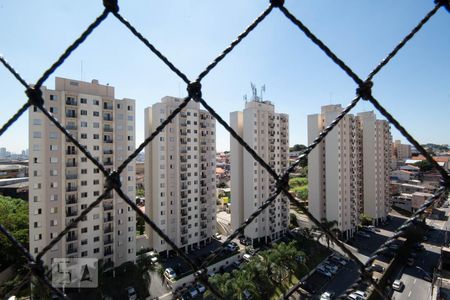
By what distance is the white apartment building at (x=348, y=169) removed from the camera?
41.2 feet

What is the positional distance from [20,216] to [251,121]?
1098 centimetres

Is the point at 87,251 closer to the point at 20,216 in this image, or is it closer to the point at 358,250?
the point at 20,216

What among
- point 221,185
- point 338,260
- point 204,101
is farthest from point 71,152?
point 221,185

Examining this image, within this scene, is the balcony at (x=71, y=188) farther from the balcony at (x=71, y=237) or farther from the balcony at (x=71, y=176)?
the balcony at (x=71, y=237)

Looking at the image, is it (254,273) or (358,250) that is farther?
(358,250)

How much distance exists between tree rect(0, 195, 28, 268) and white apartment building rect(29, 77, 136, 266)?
1.16 metres

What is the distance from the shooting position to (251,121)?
12.4 m

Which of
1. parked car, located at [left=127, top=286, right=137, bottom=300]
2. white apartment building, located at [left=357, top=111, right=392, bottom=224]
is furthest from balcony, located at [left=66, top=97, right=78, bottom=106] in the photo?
white apartment building, located at [left=357, top=111, right=392, bottom=224]

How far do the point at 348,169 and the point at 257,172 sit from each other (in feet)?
16.9

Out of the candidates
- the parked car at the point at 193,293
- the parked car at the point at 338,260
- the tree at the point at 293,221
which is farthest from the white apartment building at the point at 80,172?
the tree at the point at 293,221

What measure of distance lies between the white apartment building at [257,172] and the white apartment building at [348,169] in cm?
195

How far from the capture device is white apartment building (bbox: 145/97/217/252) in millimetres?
10766

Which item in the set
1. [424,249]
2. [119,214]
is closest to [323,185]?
[424,249]

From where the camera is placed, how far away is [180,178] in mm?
11281
